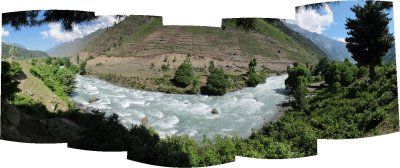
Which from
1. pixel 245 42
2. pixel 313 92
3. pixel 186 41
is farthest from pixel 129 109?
pixel 313 92

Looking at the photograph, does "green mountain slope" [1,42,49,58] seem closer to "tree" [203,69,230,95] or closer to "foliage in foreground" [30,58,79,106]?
"foliage in foreground" [30,58,79,106]

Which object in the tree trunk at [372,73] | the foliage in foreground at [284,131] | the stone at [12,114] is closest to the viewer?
the foliage in foreground at [284,131]

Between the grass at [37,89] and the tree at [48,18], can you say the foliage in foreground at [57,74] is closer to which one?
the grass at [37,89]

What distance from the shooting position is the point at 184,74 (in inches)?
307

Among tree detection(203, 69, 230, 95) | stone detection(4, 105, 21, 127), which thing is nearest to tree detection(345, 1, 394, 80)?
tree detection(203, 69, 230, 95)

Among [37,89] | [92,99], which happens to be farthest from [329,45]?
[37,89]

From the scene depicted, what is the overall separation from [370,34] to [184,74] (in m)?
2.43

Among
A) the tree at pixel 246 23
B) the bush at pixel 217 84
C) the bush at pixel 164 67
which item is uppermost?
the tree at pixel 246 23

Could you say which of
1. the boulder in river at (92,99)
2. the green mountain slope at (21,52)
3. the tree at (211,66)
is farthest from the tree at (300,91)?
the green mountain slope at (21,52)

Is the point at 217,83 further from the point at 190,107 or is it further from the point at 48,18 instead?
the point at 48,18

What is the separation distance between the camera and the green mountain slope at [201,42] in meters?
7.73

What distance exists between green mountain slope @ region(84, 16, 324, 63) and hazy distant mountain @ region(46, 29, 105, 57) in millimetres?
63

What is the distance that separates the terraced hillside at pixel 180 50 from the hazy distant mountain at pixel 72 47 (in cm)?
6

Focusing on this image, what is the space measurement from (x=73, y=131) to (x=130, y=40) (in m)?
1.34
